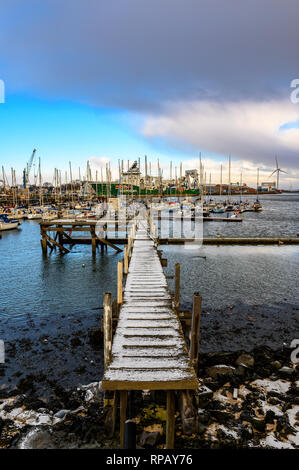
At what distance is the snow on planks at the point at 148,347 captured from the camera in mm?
6094

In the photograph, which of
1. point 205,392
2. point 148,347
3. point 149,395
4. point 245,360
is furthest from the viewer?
point 245,360

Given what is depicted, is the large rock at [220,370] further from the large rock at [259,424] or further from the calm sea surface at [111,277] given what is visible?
the calm sea surface at [111,277]

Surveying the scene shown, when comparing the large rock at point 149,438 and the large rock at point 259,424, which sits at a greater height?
the large rock at point 149,438

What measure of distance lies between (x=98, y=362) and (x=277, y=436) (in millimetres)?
6429

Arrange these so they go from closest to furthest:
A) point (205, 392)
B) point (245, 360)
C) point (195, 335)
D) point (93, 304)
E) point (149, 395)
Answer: point (195, 335) → point (149, 395) → point (205, 392) → point (245, 360) → point (93, 304)

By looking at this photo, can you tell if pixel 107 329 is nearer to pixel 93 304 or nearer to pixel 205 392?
pixel 205 392

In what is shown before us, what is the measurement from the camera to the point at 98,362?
11031mm

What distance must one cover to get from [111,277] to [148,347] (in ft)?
50.6

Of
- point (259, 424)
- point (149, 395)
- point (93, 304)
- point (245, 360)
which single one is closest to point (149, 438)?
point (149, 395)

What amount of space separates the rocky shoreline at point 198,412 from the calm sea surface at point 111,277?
6.89m

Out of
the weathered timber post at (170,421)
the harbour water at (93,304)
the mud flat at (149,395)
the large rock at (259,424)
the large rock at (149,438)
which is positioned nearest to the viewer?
the weathered timber post at (170,421)

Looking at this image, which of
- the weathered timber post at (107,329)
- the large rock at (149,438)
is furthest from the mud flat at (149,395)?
the weathered timber post at (107,329)

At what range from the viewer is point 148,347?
291 inches
